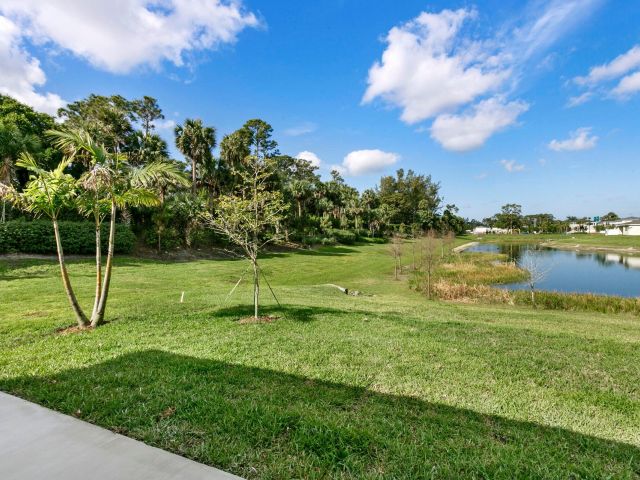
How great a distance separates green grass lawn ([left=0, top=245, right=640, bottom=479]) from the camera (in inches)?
96.0

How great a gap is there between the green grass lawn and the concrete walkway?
15 cm

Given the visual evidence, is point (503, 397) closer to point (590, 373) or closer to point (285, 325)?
point (590, 373)

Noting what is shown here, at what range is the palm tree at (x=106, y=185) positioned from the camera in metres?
5.91

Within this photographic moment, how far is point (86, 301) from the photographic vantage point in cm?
918

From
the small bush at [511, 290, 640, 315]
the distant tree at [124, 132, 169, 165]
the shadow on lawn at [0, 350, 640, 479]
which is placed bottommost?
the small bush at [511, 290, 640, 315]

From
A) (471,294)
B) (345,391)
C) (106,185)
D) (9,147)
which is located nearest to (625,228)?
(471,294)

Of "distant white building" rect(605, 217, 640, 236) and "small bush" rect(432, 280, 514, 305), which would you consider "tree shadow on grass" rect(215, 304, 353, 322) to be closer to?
"small bush" rect(432, 280, 514, 305)

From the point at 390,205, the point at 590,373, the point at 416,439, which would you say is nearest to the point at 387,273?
the point at 590,373

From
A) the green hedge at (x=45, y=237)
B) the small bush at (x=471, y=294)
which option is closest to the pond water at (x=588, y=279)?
the small bush at (x=471, y=294)

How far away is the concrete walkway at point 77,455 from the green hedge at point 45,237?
19.1m

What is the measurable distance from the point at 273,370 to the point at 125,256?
2102 cm

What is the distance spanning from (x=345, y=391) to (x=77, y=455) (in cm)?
236

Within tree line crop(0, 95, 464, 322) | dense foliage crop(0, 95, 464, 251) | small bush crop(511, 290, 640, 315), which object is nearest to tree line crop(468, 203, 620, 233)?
tree line crop(0, 95, 464, 322)

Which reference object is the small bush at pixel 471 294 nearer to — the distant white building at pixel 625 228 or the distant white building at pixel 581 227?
the distant white building at pixel 625 228
